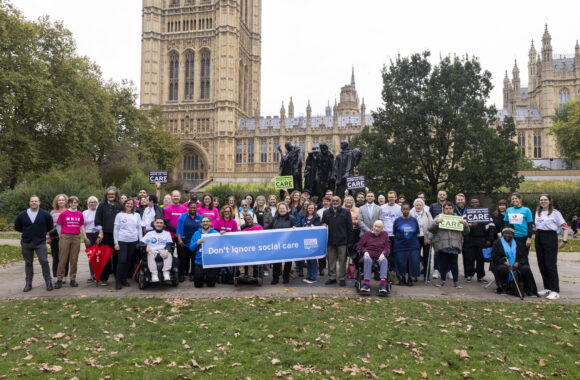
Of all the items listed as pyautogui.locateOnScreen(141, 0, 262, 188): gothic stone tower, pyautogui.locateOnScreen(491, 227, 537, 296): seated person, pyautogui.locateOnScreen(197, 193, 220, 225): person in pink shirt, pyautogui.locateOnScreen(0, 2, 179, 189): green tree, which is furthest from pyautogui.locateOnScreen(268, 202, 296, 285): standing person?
pyautogui.locateOnScreen(141, 0, 262, 188): gothic stone tower

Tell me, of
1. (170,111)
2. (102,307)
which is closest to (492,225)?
(102,307)

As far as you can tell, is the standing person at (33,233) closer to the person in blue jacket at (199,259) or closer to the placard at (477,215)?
the person in blue jacket at (199,259)

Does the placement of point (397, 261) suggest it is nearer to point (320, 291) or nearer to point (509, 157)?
point (320, 291)

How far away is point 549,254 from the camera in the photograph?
7.82 meters

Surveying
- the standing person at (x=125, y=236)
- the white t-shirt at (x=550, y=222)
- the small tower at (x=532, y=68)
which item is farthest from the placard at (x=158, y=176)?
the small tower at (x=532, y=68)

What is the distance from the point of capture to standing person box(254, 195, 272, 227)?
386 inches

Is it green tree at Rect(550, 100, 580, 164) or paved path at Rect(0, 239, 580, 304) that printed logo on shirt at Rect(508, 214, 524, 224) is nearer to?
paved path at Rect(0, 239, 580, 304)

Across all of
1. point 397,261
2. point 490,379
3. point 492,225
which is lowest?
point 490,379

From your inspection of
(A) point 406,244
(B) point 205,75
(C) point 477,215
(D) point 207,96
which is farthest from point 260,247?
(B) point 205,75

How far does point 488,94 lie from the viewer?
2333cm

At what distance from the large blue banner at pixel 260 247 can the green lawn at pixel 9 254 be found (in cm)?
808

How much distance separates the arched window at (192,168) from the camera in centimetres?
5725

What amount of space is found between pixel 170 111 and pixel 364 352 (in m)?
56.5

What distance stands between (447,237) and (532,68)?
60.3m
